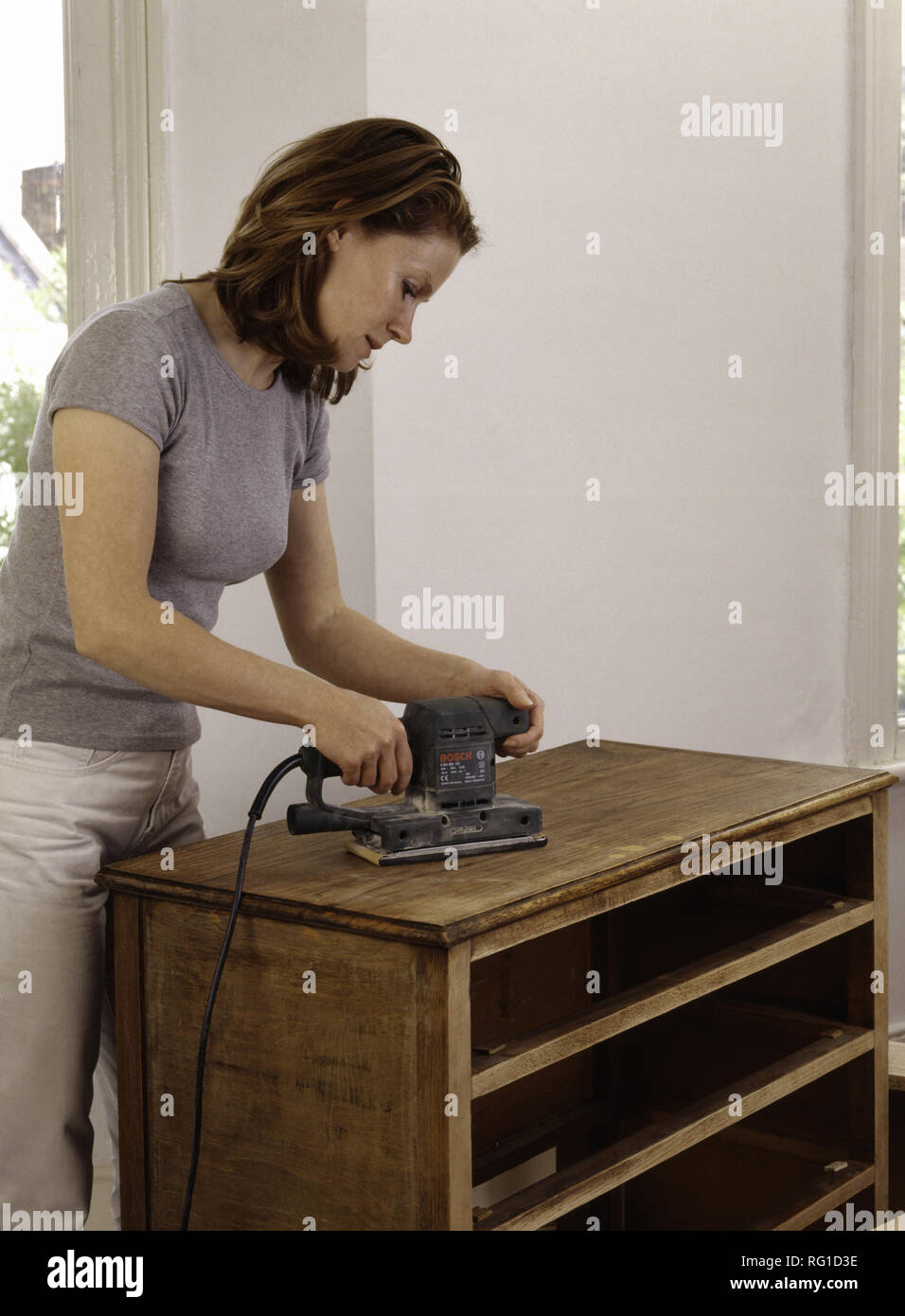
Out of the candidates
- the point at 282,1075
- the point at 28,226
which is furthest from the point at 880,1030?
the point at 28,226

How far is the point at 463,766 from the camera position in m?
1.43

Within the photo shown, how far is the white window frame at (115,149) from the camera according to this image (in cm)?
199

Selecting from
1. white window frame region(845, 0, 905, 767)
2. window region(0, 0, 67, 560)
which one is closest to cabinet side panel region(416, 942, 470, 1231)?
window region(0, 0, 67, 560)

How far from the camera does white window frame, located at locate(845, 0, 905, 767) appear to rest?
2.94m

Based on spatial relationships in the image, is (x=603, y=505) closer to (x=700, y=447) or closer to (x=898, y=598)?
(x=700, y=447)

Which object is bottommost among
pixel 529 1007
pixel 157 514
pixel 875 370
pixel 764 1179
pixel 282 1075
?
pixel 764 1179

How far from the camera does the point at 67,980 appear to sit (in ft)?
4.67

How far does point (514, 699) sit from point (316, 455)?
408 mm

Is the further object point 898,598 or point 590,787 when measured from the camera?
point 898,598

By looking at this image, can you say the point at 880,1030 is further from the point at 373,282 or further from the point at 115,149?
the point at 115,149

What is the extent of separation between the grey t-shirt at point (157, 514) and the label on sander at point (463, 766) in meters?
0.31

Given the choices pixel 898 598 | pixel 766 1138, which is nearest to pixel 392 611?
pixel 766 1138

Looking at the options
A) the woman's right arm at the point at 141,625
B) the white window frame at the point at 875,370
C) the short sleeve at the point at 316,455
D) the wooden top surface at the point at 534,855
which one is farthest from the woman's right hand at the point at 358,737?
the white window frame at the point at 875,370
